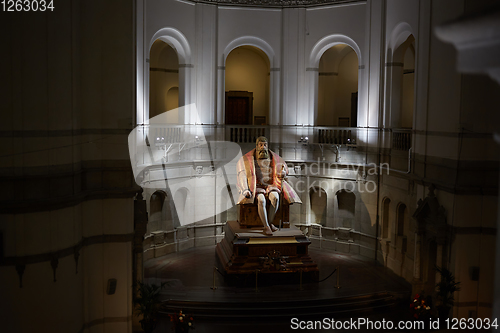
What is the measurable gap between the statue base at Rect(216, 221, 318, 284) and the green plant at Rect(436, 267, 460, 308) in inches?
157

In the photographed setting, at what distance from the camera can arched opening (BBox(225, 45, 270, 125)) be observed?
87.7 ft

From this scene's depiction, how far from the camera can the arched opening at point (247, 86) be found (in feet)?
87.7

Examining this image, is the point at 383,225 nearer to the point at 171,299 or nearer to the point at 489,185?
the point at 489,185

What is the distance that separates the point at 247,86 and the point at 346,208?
30.2 ft

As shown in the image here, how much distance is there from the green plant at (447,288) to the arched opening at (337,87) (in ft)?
40.3

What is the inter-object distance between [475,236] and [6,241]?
10913 mm

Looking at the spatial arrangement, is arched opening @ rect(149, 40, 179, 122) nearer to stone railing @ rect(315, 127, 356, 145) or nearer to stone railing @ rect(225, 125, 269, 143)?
stone railing @ rect(225, 125, 269, 143)

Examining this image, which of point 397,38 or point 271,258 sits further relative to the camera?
point 397,38

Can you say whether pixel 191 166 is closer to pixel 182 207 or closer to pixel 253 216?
pixel 182 207

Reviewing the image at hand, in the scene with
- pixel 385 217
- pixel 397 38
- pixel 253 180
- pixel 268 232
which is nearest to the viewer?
pixel 268 232

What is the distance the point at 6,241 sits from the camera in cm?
1096

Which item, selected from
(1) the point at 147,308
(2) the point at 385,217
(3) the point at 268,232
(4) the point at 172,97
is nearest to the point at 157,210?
(3) the point at 268,232

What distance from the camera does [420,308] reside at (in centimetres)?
1378

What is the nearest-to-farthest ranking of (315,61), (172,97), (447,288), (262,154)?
(447,288) < (262,154) < (315,61) < (172,97)
